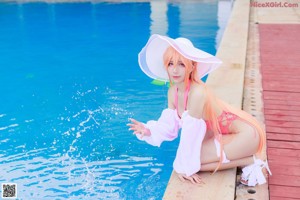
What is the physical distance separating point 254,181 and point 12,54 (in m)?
7.65

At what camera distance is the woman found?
94.6 inches

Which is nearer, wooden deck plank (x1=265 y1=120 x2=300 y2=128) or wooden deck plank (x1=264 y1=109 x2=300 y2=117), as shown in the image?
wooden deck plank (x1=265 y1=120 x2=300 y2=128)

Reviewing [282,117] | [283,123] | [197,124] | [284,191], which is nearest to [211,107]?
[197,124]

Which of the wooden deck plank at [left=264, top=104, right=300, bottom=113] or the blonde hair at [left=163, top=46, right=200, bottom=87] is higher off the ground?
the blonde hair at [left=163, top=46, right=200, bottom=87]

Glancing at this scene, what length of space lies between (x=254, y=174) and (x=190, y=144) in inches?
16.8

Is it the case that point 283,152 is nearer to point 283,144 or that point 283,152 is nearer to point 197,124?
point 283,144

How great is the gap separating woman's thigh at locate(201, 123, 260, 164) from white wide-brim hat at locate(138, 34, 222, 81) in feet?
1.38

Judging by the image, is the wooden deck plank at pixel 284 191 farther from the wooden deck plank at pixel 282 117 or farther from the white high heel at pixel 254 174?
the wooden deck plank at pixel 282 117

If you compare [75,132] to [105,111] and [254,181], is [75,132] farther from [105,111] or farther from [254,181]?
[254,181]

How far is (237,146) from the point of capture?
2574 mm

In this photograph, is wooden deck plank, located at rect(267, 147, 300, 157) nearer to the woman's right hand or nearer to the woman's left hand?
the woman's left hand

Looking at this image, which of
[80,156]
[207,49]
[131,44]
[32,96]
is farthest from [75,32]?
[80,156]
